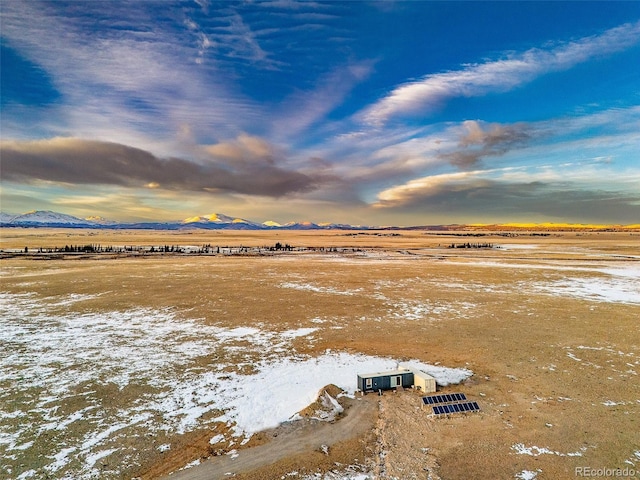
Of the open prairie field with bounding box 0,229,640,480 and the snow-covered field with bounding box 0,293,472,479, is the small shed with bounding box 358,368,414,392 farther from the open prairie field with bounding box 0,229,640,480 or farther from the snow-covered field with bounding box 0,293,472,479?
the snow-covered field with bounding box 0,293,472,479

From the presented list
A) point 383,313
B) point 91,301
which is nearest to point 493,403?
point 383,313

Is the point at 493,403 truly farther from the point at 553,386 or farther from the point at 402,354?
the point at 402,354

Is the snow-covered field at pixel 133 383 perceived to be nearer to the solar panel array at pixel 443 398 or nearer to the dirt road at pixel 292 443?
the dirt road at pixel 292 443

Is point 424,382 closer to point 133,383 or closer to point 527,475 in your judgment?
point 527,475

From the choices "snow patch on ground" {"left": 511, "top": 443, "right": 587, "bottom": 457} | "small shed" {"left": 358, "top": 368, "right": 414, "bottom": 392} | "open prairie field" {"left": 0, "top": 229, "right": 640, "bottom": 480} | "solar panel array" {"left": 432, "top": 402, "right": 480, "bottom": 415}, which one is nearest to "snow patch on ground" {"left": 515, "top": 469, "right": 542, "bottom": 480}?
"open prairie field" {"left": 0, "top": 229, "right": 640, "bottom": 480}

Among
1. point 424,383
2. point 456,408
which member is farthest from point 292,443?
point 456,408

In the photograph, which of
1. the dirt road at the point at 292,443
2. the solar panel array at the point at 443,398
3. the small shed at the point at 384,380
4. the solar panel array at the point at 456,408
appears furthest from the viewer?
the small shed at the point at 384,380

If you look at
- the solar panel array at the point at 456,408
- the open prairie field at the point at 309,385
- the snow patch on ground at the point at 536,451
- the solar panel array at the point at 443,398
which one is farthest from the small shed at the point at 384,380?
the snow patch on ground at the point at 536,451
